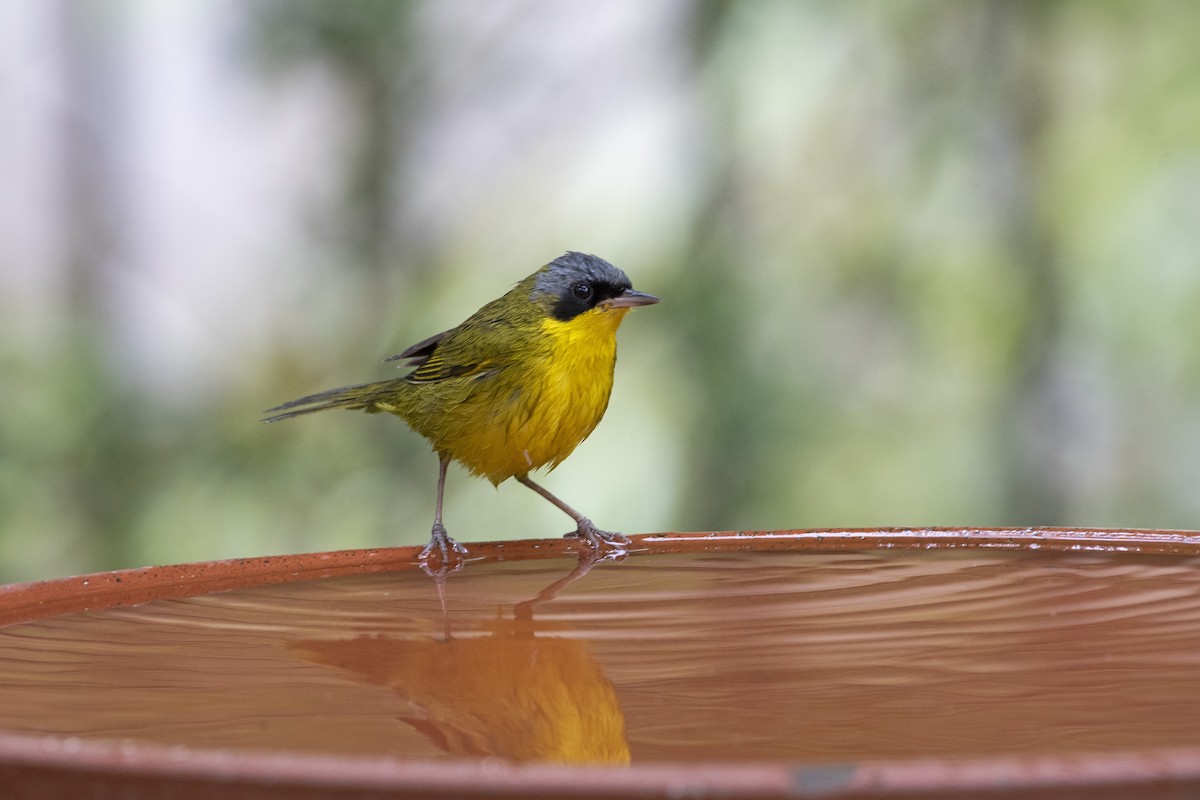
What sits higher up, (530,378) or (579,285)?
(579,285)

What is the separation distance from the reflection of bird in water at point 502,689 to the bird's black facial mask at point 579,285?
7.49 ft

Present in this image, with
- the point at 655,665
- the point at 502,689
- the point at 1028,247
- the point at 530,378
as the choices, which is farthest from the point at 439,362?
the point at 1028,247

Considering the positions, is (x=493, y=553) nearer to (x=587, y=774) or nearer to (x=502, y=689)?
(x=502, y=689)

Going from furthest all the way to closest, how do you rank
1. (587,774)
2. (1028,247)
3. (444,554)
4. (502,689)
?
(1028,247), (444,554), (502,689), (587,774)

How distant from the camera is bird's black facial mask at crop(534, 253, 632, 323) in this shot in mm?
4410

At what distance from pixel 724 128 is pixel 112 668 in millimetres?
7800

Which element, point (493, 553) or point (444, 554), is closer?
point (444, 554)

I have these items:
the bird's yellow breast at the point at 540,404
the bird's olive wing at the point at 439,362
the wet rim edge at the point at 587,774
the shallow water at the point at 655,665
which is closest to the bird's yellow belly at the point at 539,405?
the bird's yellow breast at the point at 540,404

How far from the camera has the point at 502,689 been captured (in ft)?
5.41

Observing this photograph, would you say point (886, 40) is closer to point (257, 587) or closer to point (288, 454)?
point (288, 454)

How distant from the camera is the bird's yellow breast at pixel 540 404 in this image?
164 inches

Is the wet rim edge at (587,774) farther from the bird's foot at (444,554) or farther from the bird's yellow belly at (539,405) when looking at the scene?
the bird's yellow belly at (539,405)

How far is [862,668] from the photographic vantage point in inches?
69.6

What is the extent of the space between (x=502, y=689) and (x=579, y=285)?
2.92 m
